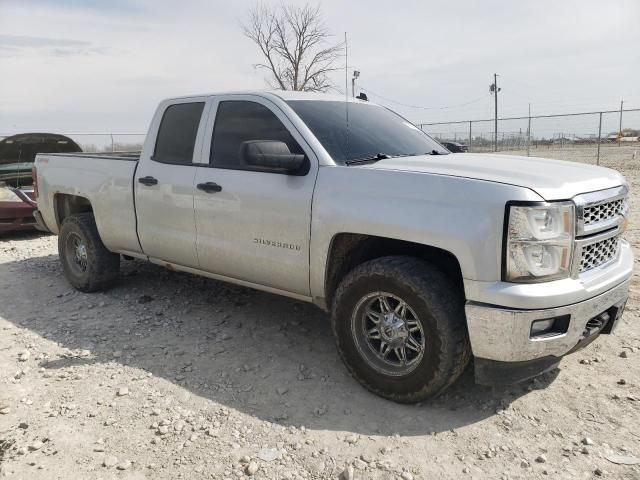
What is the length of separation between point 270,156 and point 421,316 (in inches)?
54.1

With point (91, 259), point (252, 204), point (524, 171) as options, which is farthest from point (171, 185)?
point (524, 171)

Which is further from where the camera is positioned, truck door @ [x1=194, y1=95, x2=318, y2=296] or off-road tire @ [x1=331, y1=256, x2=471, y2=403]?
truck door @ [x1=194, y1=95, x2=318, y2=296]

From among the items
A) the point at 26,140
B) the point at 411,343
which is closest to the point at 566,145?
the point at 26,140

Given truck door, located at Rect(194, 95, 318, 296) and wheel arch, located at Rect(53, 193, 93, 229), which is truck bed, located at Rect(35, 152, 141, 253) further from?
truck door, located at Rect(194, 95, 318, 296)

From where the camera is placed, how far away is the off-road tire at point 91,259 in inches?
208

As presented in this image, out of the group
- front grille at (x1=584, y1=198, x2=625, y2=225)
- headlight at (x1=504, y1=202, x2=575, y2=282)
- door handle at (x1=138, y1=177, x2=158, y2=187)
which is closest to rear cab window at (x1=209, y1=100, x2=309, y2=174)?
door handle at (x1=138, y1=177, x2=158, y2=187)

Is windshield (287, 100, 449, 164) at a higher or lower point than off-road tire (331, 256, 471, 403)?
higher

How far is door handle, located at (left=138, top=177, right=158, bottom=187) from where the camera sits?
449 centimetres

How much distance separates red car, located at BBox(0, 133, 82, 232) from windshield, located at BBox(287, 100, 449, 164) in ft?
18.9

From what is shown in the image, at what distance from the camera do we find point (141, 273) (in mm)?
6152

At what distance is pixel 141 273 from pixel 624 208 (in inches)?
193

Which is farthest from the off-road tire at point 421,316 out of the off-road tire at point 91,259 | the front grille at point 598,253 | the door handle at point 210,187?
the off-road tire at point 91,259

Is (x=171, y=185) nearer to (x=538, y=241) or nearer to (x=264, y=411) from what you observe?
(x=264, y=411)

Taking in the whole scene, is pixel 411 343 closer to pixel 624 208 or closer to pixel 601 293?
pixel 601 293
